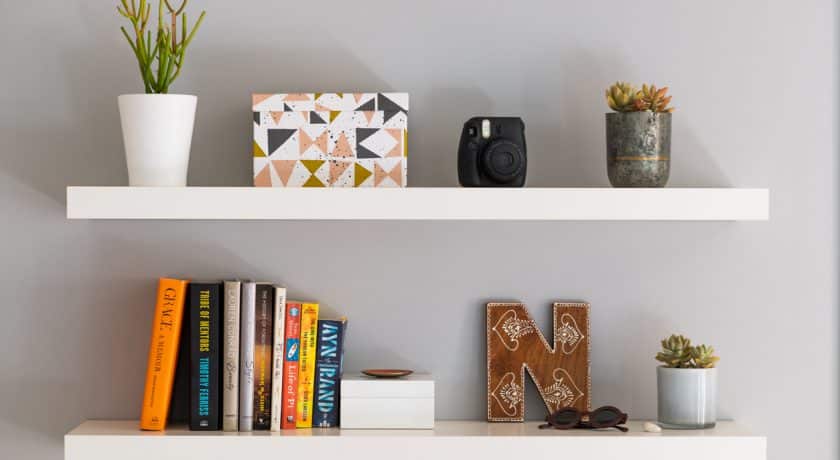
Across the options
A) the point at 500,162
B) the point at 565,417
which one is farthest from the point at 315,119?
the point at 565,417

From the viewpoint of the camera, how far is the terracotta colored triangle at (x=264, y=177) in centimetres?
157

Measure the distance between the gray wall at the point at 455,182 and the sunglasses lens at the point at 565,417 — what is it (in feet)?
0.42

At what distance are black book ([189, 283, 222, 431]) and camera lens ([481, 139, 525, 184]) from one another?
0.48 metres

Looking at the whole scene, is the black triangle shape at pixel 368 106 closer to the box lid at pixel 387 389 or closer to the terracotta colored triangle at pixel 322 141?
the terracotta colored triangle at pixel 322 141

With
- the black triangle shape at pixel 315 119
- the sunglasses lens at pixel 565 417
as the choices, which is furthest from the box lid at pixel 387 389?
the black triangle shape at pixel 315 119

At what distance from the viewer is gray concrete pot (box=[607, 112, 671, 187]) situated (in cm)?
155

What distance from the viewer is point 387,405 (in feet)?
5.14

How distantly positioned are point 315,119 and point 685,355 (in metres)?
0.72

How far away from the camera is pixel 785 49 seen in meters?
1.69

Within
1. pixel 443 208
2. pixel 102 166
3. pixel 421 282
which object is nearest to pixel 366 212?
pixel 443 208

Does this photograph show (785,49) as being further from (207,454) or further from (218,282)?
(207,454)

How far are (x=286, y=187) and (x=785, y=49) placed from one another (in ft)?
2.95

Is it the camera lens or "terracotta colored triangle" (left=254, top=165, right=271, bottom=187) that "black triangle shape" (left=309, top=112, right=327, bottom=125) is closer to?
"terracotta colored triangle" (left=254, top=165, right=271, bottom=187)

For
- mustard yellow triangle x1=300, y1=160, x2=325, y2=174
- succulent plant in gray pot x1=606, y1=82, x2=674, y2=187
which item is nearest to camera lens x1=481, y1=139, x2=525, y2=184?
succulent plant in gray pot x1=606, y1=82, x2=674, y2=187
